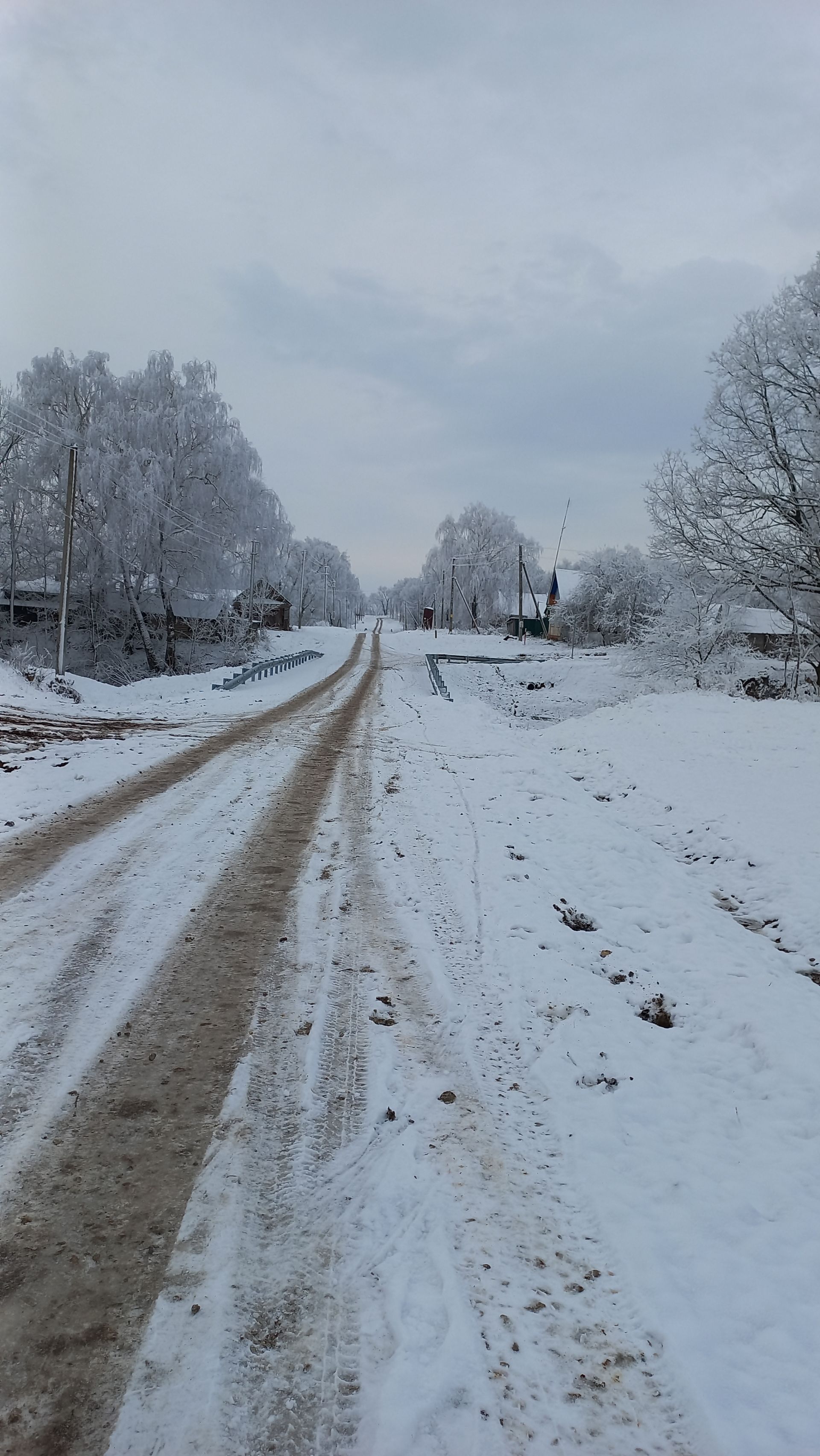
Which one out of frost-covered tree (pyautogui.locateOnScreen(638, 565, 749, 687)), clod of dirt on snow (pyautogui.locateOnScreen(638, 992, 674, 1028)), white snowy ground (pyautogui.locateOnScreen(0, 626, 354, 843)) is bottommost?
clod of dirt on snow (pyautogui.locateOnScreen(638, 992, 674, 1028))

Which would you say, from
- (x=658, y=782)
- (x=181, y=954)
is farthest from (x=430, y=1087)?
(x=658, y=782)

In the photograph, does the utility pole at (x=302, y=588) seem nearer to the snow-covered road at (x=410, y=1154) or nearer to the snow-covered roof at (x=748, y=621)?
the snow-covered roof at (x=748, y=621)

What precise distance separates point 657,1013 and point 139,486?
29070mm

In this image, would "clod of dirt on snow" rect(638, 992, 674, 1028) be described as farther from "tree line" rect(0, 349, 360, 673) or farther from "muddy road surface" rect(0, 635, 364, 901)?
"tree line" rect(0, 349, 360, 673)

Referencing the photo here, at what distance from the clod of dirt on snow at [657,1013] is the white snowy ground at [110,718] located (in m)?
5.42

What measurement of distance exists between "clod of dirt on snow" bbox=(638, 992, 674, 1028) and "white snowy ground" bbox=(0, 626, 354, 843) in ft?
17.8

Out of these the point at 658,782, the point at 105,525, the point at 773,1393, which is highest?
the point at 105,525

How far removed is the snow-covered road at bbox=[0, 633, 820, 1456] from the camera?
1.87 metres

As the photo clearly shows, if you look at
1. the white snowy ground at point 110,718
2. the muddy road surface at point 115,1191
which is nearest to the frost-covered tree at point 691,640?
the white snowy ground at point 110,718

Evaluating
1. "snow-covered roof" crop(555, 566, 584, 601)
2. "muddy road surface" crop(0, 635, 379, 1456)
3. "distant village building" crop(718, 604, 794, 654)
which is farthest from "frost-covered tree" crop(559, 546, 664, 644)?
"muddy road surface" crop(0, 635, 379, 1456)

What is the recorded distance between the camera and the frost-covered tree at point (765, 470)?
15930 millimetres

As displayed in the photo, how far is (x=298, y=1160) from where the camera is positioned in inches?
105

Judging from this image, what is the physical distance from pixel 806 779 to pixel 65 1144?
344 inches

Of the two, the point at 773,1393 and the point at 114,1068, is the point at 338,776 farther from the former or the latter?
the point at 773,1393
